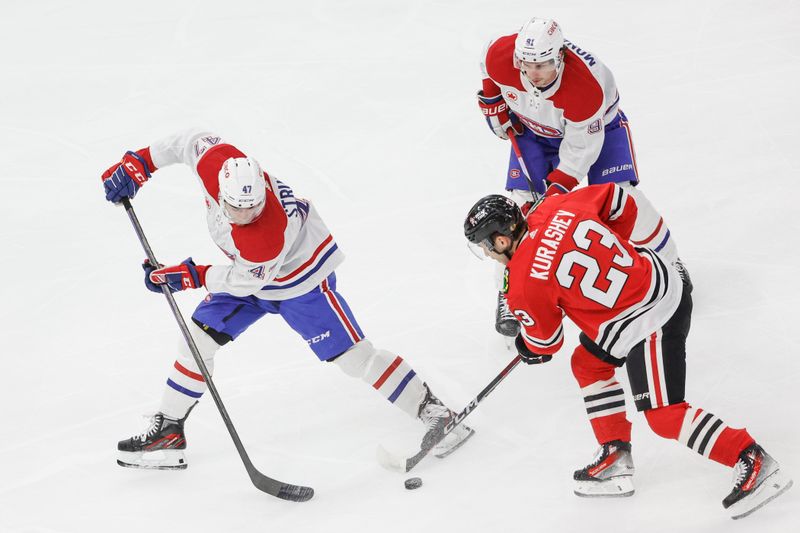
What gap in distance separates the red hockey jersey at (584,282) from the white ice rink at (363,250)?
575 mm

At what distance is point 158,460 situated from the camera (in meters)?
3.26

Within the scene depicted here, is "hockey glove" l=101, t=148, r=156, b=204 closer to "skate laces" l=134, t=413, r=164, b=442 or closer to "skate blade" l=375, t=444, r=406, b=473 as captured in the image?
"skate laces" l=134, t=413, r=164, b=442

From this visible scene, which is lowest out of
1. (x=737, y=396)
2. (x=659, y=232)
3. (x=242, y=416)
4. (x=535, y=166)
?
(x=737, y=396)

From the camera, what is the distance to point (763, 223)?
4121 millimetres

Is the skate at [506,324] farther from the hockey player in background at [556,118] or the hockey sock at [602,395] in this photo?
the hockey sock at [602,395]

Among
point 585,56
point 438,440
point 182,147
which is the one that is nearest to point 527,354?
point 438,440

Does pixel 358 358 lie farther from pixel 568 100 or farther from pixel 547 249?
pixel 568 100

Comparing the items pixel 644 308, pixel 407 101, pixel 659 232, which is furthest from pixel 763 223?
pixel 407 101

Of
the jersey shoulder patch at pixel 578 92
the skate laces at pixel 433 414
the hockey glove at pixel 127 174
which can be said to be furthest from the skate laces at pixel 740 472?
the hockey glove at pixel 127 174

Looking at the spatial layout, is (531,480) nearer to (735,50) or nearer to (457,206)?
(457,206)

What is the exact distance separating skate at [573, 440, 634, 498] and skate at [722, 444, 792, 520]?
31 centimetres

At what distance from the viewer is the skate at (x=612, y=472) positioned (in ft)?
9.07

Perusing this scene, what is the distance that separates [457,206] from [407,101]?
1293 mm

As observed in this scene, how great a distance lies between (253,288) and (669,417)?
1.34 meters
